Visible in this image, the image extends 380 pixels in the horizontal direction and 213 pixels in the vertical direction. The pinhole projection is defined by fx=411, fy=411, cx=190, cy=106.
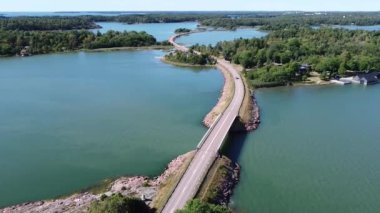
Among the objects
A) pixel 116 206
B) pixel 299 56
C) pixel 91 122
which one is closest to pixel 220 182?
pixel 116 206

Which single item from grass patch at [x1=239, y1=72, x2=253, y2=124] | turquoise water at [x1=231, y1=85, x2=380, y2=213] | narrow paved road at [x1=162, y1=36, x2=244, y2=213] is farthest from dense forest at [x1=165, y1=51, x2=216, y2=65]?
narrow paved road at [x1=162, y1=36, x2=244, y2=213]

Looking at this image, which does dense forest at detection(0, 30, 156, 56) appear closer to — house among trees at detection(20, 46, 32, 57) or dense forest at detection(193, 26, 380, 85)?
house among trees at detection(20, 46, 32, 57)

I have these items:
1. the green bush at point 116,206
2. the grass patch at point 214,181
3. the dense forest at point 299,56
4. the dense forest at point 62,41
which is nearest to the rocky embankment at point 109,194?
the grass patch at point 214,181

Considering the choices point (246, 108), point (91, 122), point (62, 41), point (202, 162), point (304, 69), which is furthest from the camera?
point (62, 41)

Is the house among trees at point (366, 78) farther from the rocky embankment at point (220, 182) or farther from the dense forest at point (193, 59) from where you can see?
the rocky embankment at point (220, 182)

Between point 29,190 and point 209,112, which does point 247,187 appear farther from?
point 209,112

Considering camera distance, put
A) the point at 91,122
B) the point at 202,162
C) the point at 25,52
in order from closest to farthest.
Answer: the point at 202,162, the point at 91,122, the point at 25,52

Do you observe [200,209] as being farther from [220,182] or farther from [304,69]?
[304,69]
